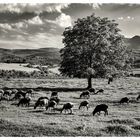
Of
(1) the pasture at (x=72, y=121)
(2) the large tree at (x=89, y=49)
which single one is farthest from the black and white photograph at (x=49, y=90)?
(2) the large tree at (x=89, y=49)

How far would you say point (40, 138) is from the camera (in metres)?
19.4

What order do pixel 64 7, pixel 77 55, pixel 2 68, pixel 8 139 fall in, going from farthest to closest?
pixel 77 55
pixel 2 68
pixel 64 7
pixel 8 139

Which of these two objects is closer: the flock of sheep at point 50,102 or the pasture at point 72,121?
the pasture at point 72,121

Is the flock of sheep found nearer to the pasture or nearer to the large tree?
the pasture

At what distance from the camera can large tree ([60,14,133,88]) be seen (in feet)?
141

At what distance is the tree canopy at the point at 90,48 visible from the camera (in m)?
43.1

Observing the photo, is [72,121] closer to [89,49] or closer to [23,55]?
[23,55]

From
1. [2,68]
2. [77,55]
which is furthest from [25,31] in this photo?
[77,55]

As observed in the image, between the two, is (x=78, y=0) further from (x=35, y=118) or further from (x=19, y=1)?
(x=35, y=118)

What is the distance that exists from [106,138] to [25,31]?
34.5ft

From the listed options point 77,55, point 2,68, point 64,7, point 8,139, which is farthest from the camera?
point 77,55

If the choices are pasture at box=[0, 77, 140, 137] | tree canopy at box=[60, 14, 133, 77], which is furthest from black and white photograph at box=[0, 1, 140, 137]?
tree canopy at box=[60, 14, 133, 77]

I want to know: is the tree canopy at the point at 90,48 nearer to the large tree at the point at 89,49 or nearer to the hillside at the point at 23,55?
the large tree at the point at 89,49

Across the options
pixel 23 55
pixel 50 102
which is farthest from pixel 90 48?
pixel 50 102
